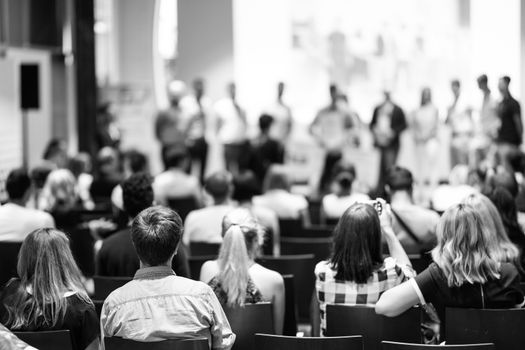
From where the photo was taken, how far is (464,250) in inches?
157

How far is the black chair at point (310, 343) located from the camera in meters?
3.52

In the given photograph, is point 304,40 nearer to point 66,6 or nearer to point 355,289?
point 66,6

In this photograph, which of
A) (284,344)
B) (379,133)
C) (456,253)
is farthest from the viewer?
(379,133)

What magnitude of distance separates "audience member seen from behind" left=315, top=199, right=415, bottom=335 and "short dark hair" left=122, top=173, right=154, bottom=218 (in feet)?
4.54

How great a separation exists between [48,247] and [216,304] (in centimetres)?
75

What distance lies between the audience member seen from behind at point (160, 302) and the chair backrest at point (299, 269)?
1860 mm

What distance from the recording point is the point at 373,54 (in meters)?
15.6

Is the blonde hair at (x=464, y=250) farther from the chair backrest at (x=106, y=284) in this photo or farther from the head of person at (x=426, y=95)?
the head of person at (x=426, y=95)

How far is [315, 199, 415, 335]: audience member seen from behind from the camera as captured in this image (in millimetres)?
Result: 4094

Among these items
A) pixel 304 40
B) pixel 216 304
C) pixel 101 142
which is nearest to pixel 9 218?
pixel 216 304

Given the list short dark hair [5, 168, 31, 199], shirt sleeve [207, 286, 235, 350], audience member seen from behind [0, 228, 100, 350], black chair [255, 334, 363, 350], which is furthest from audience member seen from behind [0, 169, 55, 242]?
black chair [255, 334, 363, 350]

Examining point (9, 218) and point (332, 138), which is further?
point (332, 138)

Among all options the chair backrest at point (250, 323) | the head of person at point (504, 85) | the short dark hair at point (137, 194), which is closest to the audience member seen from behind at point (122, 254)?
the short dark hair at point (137, 194)

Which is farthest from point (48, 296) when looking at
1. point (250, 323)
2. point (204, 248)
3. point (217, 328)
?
point (204, 248)
